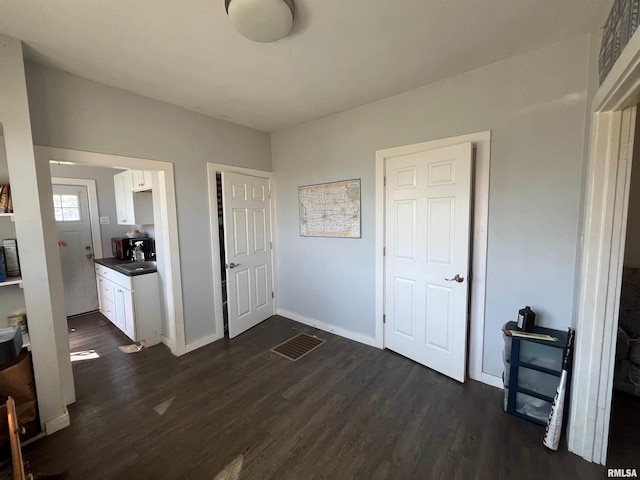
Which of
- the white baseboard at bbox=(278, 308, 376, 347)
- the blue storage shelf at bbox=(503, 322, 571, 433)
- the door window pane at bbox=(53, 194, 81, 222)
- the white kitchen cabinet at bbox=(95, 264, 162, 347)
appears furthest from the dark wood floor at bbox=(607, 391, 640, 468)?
the door window pane at bbox=(53, 194, 81, 222)

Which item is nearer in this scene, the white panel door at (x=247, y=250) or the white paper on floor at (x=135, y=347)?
the white paper on floor at (x=135, y=347)

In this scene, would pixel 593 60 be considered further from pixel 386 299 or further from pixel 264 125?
→ pixel 264 125

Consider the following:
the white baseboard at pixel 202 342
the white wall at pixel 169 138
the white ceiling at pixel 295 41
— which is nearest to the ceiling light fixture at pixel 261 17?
the white ceiling at pixel 295 41

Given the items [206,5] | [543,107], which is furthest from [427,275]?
[206,5]

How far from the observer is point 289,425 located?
→ 186cm

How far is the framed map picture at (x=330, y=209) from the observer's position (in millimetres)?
2914

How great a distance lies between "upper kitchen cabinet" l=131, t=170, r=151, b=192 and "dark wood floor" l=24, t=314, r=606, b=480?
190cm

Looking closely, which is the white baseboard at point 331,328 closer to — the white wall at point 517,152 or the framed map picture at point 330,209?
the white wall at point 517,152

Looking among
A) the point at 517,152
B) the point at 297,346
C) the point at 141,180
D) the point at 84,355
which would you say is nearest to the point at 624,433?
the point at 517,152

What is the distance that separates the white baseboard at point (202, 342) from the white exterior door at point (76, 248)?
92.7 inches

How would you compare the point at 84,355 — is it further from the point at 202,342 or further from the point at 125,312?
the point at 202,342

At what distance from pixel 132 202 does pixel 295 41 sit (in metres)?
2.94

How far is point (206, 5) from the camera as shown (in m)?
1.41

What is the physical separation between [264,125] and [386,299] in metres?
2.48
